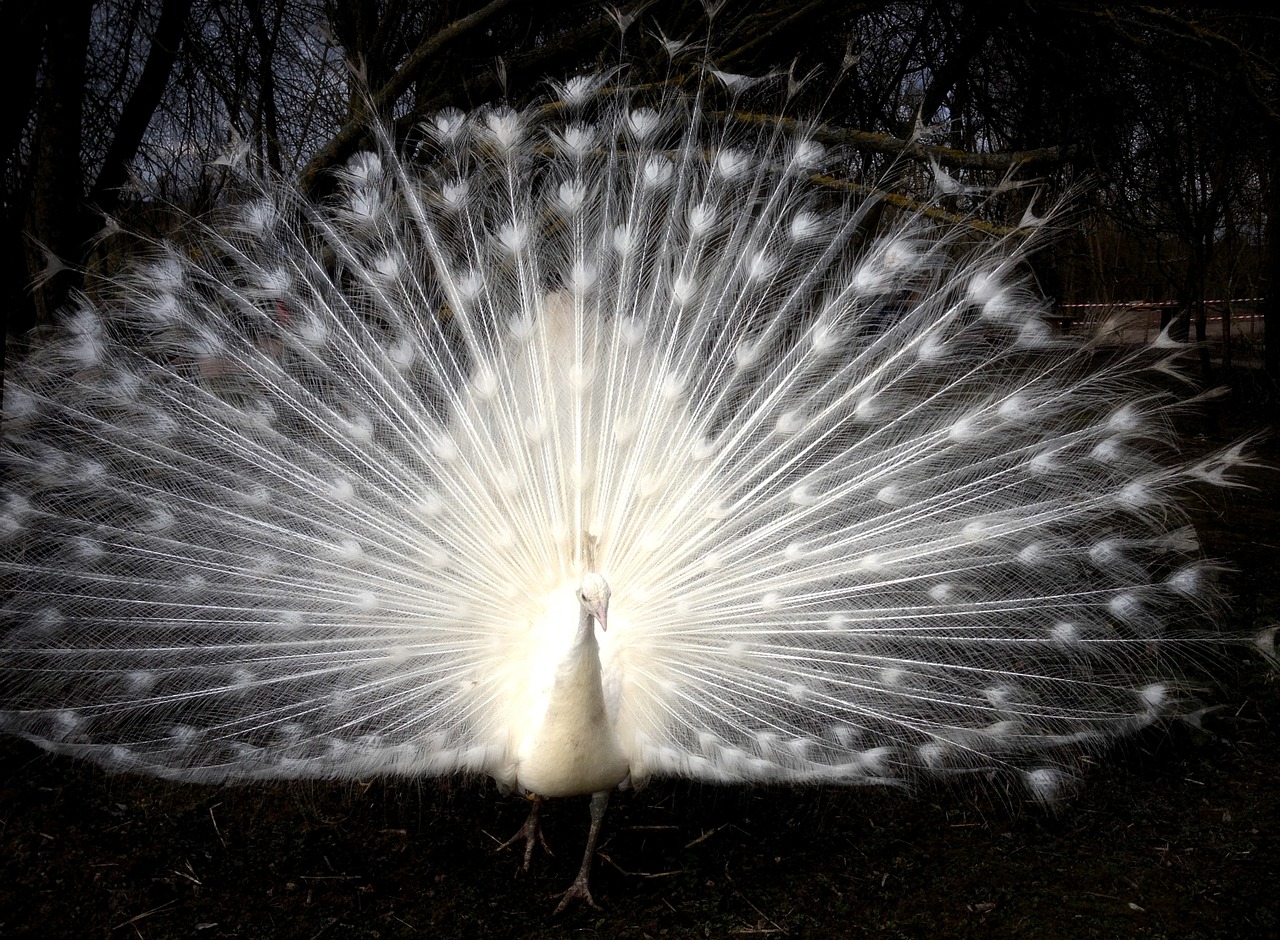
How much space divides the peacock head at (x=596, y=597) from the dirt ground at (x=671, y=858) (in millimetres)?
1136

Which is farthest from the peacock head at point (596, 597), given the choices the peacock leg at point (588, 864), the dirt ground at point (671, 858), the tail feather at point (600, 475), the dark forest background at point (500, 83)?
the dark forest background at point (500, 83)

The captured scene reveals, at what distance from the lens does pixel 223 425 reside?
131 inches

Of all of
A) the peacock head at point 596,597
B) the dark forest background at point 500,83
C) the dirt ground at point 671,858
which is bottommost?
the dirt ground at point 671,858

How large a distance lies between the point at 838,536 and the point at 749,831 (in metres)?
1.20

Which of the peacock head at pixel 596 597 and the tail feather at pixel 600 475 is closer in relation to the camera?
the peacock head at pixel 596 597

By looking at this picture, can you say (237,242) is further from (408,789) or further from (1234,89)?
(1234,89)

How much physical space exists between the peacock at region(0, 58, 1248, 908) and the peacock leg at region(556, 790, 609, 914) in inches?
0.5

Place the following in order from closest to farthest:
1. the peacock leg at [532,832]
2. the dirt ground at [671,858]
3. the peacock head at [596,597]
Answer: the peacock head at [596,597], the dirt ground at [671,858], the peacock leg at [532,832]

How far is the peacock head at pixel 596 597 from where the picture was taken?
279 cm

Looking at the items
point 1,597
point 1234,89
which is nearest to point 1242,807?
point 1234,89

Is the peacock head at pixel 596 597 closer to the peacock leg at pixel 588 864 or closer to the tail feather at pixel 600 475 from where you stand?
the tail feather at pixel 600 475

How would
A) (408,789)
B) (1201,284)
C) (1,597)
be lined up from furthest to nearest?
(1201,284) → (408,789) → (1,597)

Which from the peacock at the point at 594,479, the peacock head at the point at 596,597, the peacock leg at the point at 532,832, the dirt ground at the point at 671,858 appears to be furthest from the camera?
the peacock leg at the point at 532,832

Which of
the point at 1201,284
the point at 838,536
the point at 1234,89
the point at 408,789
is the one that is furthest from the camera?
the point at 1201,284
